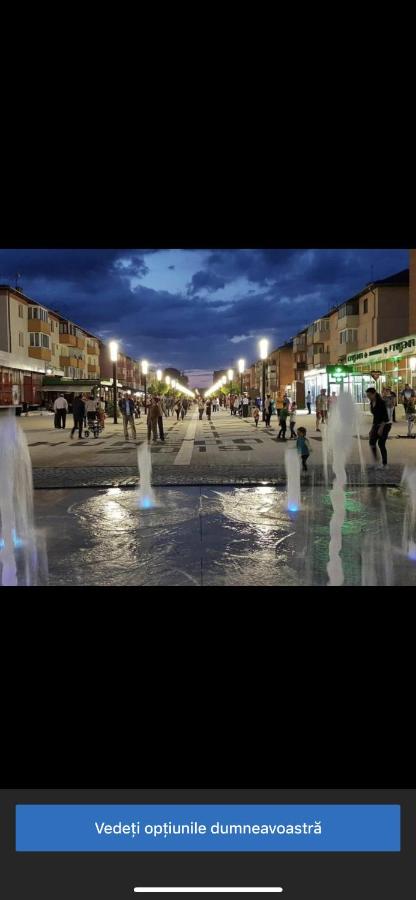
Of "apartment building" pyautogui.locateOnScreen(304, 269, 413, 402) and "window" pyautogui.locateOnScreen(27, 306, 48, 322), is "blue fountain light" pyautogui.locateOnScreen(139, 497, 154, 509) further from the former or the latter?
"window" pyautogui.locateOnScreen(27, 306, 48, 322)

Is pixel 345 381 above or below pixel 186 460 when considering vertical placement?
above

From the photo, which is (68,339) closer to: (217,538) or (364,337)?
(364,337)

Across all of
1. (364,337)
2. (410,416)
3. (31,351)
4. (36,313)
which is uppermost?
(36,313)

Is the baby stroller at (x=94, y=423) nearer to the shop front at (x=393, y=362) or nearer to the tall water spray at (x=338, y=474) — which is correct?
the tall water spray at (x=338, y=474)

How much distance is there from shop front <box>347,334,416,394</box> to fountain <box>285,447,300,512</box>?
12569 mm

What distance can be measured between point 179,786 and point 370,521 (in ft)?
21.0

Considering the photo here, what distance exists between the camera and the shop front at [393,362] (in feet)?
97.0

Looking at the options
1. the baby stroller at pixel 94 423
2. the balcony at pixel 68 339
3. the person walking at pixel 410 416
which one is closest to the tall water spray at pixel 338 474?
the person walking at pixel 410 416

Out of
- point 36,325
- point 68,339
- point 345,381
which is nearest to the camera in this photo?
point 345,381

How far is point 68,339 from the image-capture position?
2756 inches

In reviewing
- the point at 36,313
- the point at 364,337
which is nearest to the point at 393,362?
the point at 364,337

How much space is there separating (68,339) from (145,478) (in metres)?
60.9
